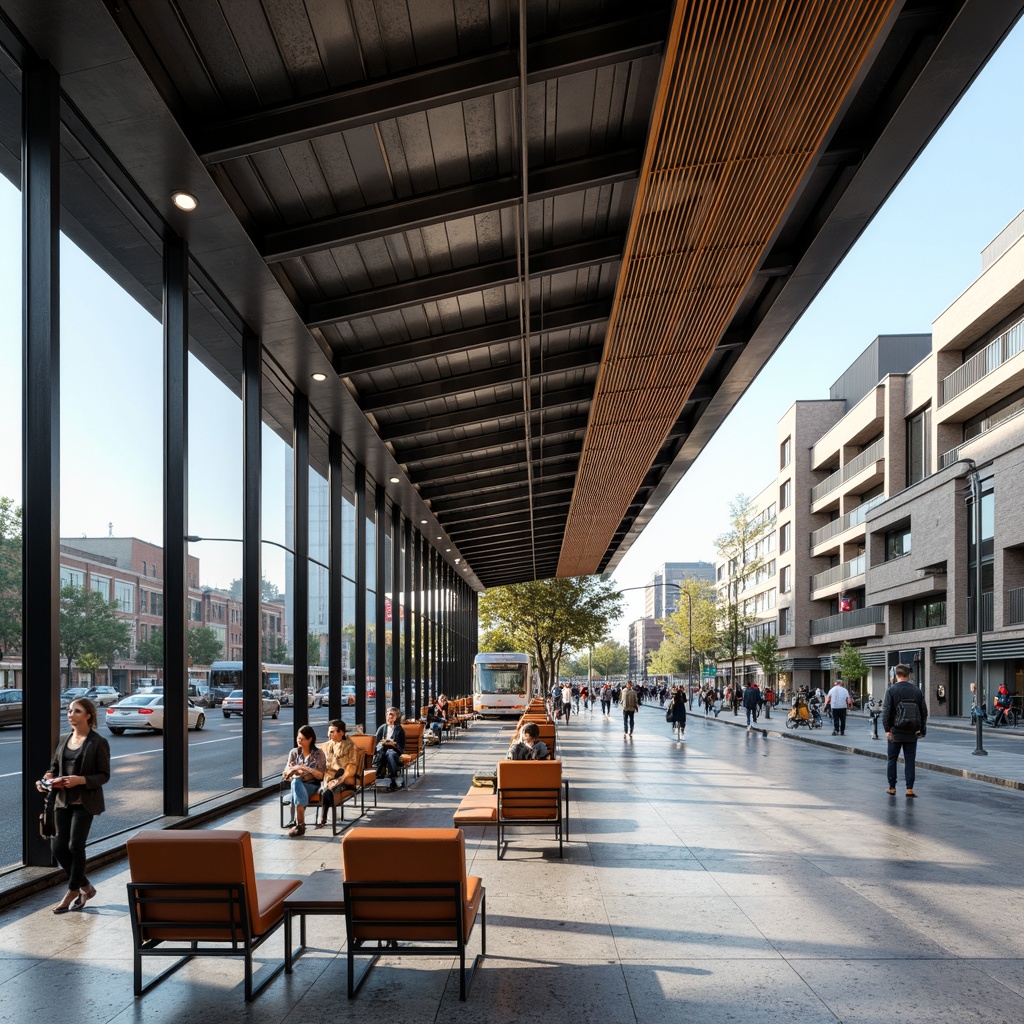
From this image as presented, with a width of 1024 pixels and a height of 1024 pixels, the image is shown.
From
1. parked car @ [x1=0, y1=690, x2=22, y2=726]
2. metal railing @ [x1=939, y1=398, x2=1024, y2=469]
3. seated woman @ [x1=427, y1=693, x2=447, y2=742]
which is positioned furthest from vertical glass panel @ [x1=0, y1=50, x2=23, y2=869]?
metal railing @ [x1=939, y1=398, x2=1024, y2=469]

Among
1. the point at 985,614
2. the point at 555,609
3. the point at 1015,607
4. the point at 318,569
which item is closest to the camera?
the point at 318,569

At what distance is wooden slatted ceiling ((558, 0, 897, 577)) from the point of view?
7.34 metres

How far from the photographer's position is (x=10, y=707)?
8.03m

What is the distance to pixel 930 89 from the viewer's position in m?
8.78

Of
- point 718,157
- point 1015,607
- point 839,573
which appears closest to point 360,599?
point 718,157

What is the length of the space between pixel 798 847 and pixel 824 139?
6.81 meters

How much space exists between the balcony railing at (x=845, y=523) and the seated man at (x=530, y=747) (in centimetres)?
4501

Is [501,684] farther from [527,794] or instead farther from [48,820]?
[48,820]

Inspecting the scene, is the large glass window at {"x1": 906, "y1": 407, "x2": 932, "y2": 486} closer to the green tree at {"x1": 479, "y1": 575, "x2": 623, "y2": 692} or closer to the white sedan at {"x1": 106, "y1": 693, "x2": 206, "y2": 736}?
the green tree at {"x1": 479, "y1": 575, "x2": 623, "y2": 692}

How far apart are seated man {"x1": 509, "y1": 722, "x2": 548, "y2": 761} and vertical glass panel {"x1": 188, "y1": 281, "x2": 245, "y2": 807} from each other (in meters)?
3.89

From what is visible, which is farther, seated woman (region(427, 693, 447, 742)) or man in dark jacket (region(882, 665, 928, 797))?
seated woman (region(427, 693, 447, 742))

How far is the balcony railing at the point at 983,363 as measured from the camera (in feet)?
125

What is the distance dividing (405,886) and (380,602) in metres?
18.9

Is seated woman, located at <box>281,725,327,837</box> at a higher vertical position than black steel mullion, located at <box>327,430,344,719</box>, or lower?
lower
